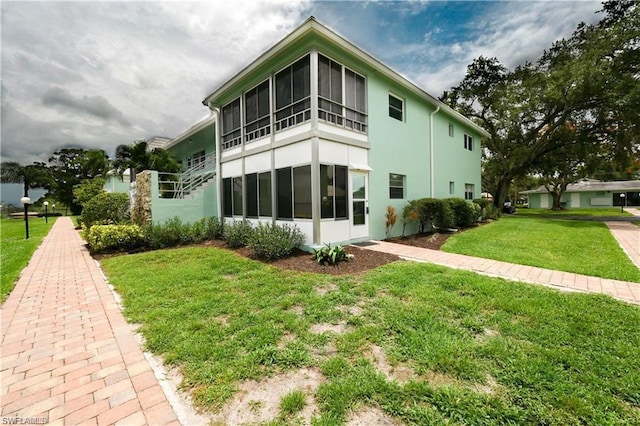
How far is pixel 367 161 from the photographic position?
998 cm

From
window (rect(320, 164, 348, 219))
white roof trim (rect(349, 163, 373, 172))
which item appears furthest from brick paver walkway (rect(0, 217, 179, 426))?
white roof trim (rect(349, 163, 373, 172))

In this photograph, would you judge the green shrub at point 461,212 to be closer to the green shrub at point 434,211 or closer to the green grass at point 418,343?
the green shrub at point 434,211

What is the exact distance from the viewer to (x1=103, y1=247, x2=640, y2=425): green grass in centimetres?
230

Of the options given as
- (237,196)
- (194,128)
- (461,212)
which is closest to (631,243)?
(461,212)

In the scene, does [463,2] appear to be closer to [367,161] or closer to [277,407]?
[367,161]

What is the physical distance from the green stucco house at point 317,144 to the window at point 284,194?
0.04 metres

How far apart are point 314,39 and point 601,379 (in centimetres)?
920

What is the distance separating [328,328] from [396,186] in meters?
8.79

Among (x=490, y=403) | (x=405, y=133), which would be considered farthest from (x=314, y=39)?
(x=490, y=403)

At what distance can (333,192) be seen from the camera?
8.73 metres

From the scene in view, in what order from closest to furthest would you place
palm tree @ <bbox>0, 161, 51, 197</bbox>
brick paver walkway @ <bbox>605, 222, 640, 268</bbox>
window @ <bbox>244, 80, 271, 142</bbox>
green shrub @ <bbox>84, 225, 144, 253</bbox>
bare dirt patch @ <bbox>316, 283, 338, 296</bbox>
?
bare dirt patch @ <bbox>316, 283, 338, 296</bbox> → brick paver walkway @ <bbox>605, 222, 640, 268</bbox> → green shrub @ <bbox>84, 225, 144, 253</bbox> → window @ <bbox>244, 80, 271, 142</bbox> → palm tree @ <bbox>0, 161, 51, 197</bbox>

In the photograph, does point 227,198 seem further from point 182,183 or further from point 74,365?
point 74,365

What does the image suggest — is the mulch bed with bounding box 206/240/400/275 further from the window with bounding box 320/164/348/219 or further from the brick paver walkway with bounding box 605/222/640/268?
the brick paver walkway with bounding box 605/222/640/268

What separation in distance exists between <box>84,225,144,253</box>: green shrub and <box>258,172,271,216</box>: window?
15.4ft
